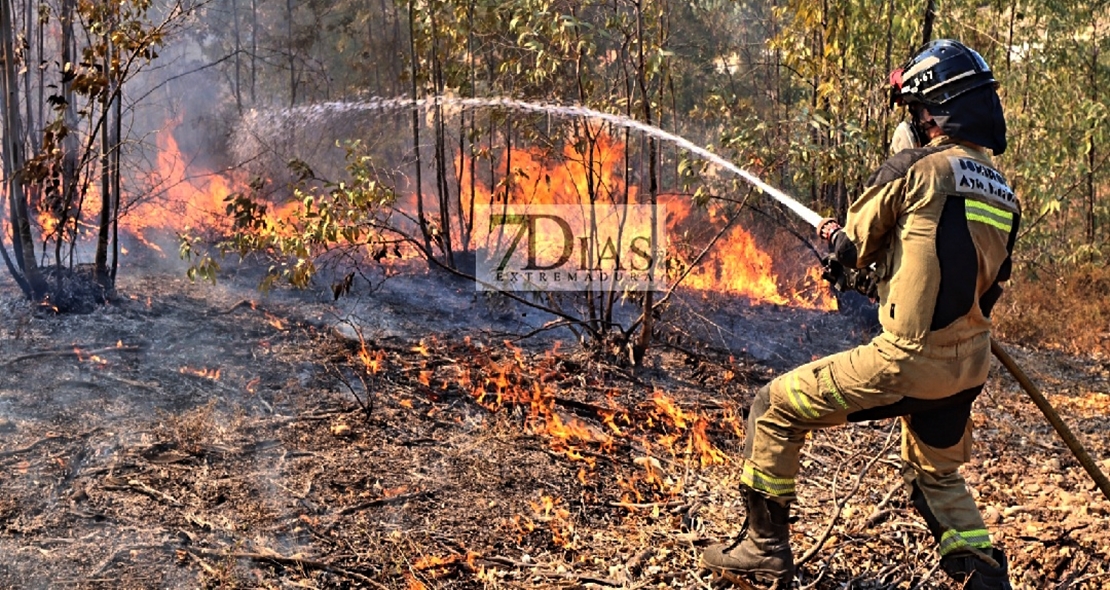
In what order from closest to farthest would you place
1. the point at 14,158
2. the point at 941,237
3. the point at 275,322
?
the point at 941,237
the point at 14,158
the point at 275,322

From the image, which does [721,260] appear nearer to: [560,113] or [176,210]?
[560,113]

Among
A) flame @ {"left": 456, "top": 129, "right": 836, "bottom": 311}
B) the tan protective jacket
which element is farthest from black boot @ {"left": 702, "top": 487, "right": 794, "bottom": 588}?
flame @ {"left": 456, "top": 129, "right": 836, "bottom": 311}

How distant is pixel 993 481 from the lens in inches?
185

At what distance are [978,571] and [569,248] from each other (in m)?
5.86

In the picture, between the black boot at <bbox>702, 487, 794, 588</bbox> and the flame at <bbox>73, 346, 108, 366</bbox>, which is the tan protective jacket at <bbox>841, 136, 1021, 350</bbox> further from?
the flame at <bbox>73, 346, 108, 366</bbox>

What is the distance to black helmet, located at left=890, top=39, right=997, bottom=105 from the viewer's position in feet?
9.99

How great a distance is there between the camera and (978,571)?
9.89 feet

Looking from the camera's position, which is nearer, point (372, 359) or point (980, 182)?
point (980, 182)

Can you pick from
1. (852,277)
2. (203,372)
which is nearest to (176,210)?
(203,372)

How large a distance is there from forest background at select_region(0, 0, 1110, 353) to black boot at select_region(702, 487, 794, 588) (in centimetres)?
274

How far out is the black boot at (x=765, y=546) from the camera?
3.28 meters

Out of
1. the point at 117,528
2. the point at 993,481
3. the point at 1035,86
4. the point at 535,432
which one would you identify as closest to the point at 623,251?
the point at 535,432

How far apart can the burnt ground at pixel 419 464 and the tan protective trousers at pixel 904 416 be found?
0.42m

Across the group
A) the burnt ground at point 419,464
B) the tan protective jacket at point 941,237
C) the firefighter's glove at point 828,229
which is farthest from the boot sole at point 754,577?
the firefighter's glove at point 828,229
